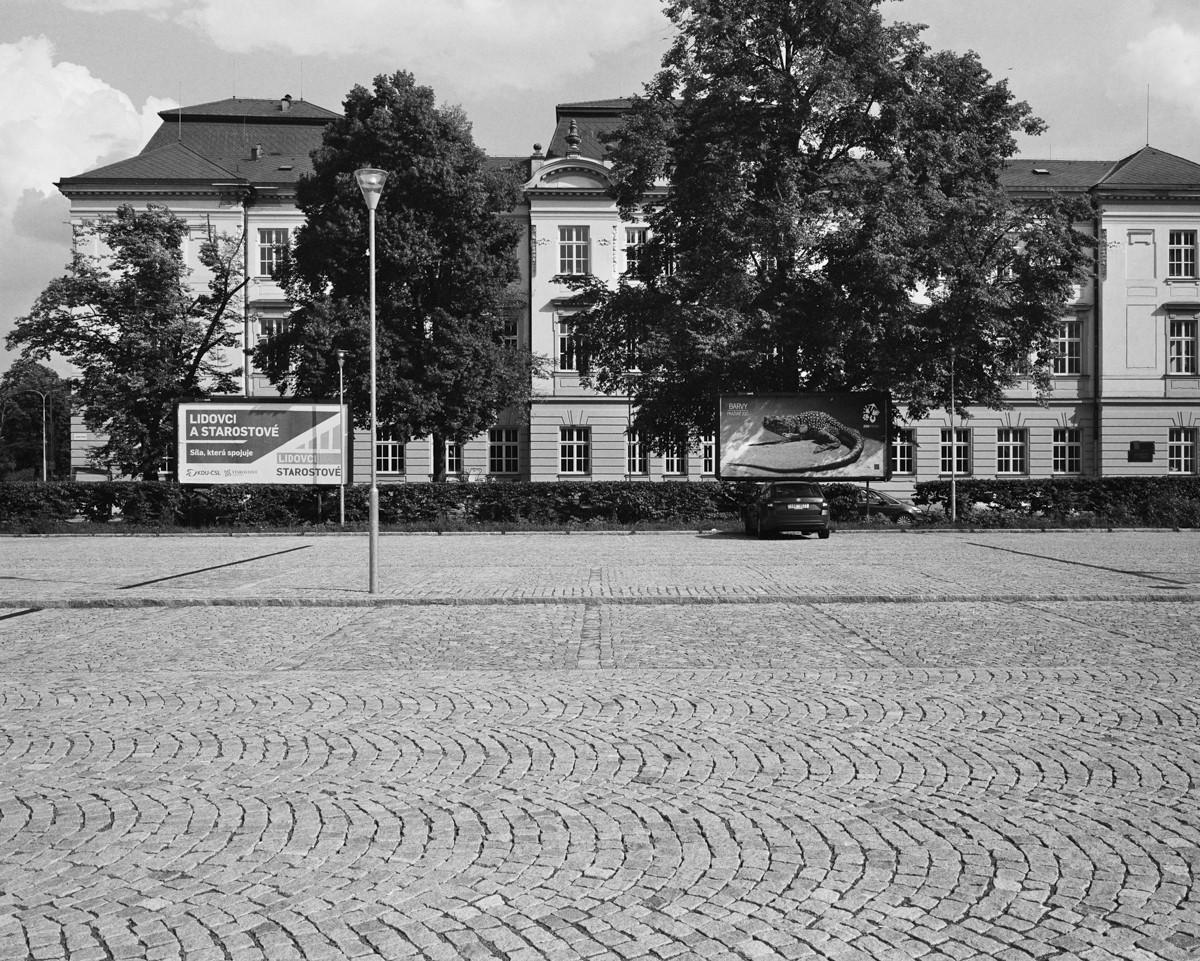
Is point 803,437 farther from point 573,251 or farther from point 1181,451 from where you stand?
point 1181,451

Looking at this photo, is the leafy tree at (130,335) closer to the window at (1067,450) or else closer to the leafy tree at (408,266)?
the leafy tree at (408,266)

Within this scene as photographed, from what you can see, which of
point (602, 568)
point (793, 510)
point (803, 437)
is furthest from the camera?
point (803, 437)

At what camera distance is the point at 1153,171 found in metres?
53.3

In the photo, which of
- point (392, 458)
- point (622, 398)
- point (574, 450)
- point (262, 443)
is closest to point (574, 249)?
point (622, 398)

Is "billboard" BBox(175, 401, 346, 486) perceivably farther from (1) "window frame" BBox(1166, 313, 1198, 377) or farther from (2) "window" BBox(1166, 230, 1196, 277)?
(2) "window" BBox(1166, 230, 1196, 277)

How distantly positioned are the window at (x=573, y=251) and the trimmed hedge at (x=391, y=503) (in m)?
20.8

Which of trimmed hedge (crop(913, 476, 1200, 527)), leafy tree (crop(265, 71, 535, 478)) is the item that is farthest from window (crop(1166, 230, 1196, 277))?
leafy tree (crop(265, 71, 535, 478))

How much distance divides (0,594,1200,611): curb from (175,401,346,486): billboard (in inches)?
734

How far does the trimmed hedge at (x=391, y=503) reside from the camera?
32625mm

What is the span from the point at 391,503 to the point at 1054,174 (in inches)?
1581

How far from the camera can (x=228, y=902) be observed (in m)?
3.88

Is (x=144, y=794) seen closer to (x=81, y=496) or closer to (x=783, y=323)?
(x=783, y=323)

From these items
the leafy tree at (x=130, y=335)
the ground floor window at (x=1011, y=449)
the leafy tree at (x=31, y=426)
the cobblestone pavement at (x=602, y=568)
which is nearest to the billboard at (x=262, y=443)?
the cobblestone pavement at (x=602, y=568)

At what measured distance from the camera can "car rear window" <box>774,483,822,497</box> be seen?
27891 millimetres
